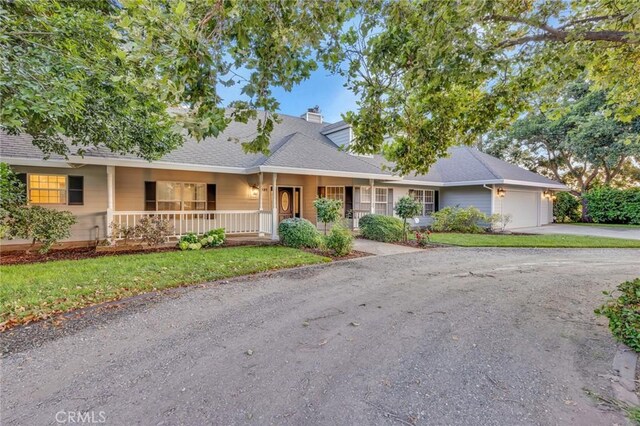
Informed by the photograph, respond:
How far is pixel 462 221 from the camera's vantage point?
1568 centimetres

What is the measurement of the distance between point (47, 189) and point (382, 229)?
1175cm

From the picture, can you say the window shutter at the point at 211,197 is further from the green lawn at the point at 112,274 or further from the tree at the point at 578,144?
the tree at the point at 578,144

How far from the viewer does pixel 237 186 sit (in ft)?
41.4

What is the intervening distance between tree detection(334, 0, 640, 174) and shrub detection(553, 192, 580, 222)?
1987 centimetres

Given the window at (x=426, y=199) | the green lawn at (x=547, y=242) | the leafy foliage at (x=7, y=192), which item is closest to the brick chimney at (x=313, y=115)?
the window at (x=426, y=199)

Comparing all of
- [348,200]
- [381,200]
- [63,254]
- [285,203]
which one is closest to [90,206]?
[63,254]

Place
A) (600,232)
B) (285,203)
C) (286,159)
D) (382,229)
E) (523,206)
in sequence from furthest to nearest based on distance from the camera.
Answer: (523,206), (600,232), (285,203), (382,229), (286,159)

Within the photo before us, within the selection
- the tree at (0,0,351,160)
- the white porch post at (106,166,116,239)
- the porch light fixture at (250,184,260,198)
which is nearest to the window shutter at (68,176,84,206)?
the white porch post at (106,166,116,239)

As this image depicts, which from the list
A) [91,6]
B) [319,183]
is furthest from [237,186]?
[91,6]

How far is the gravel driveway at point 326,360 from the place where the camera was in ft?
8.07

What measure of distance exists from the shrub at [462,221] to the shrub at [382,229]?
182 inches

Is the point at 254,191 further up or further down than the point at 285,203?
further up

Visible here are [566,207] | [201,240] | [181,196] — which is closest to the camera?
[201,240]

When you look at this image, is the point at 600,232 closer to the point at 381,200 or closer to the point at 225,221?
the point at 381,200
